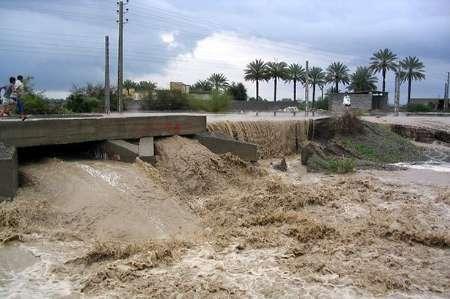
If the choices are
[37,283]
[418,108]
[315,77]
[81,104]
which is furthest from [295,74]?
[37,283]

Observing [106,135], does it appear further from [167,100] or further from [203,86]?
[203,86]

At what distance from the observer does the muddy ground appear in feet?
27.2

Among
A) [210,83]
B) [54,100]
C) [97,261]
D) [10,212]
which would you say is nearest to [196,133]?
[10,212]

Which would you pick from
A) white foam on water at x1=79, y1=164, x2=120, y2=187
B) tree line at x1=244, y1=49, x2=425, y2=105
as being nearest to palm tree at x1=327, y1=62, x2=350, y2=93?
tree line at x1=244, y1=49, x2=425, y2=105

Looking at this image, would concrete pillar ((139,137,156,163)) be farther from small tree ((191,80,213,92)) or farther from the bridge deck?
small tree ((191,80,213,92))

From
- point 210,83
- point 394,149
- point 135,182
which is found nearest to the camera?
point 135,182

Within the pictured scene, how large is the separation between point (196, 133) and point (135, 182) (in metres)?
5.30

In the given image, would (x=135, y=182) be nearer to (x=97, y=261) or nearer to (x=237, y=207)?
(x=237, y=207)

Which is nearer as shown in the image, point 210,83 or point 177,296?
point 177,296

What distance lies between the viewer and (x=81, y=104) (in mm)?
39594

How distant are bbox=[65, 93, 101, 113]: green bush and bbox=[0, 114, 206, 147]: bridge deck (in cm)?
2313

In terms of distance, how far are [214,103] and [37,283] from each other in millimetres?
41854

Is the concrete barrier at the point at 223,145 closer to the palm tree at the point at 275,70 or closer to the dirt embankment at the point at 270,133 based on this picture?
the dirt embankment at the point at 270,133

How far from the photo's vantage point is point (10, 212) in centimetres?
1082
